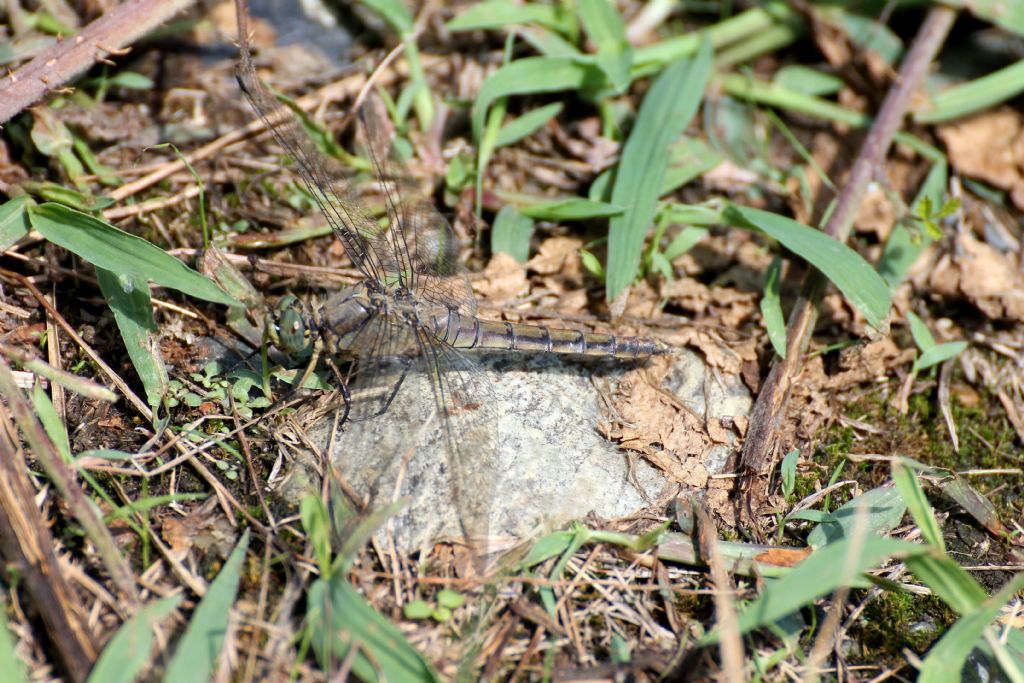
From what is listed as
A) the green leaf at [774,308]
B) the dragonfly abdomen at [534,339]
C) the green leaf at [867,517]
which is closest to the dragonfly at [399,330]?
the dragonfly abdomen at [534,339]

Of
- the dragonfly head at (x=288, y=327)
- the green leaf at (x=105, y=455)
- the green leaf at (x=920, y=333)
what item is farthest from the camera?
the green leaf at (x=920, y=333)

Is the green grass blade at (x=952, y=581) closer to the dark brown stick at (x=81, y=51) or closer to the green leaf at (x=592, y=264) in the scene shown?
the green leaf at (x=592, y=264)

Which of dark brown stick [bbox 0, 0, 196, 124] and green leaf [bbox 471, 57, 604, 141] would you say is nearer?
dark brown stick [bbox 0, 0, 196, 124]

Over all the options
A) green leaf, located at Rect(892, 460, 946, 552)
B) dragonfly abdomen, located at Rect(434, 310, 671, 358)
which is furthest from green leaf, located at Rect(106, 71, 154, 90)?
green leaf, located at Rect(892, 460, 946, 552)

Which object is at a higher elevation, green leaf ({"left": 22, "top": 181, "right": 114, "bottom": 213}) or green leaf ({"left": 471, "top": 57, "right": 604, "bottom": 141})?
green leaf ({"left": 471, "top": 57, "right": 604, "bottom": 141})

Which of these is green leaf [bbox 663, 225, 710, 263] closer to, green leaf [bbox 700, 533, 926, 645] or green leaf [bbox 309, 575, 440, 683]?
green leaf [bbox 700, 533, 926, 645]

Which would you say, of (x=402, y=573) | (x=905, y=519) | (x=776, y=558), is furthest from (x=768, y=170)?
(x=402, y=573)

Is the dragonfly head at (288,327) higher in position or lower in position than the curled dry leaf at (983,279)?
lower
